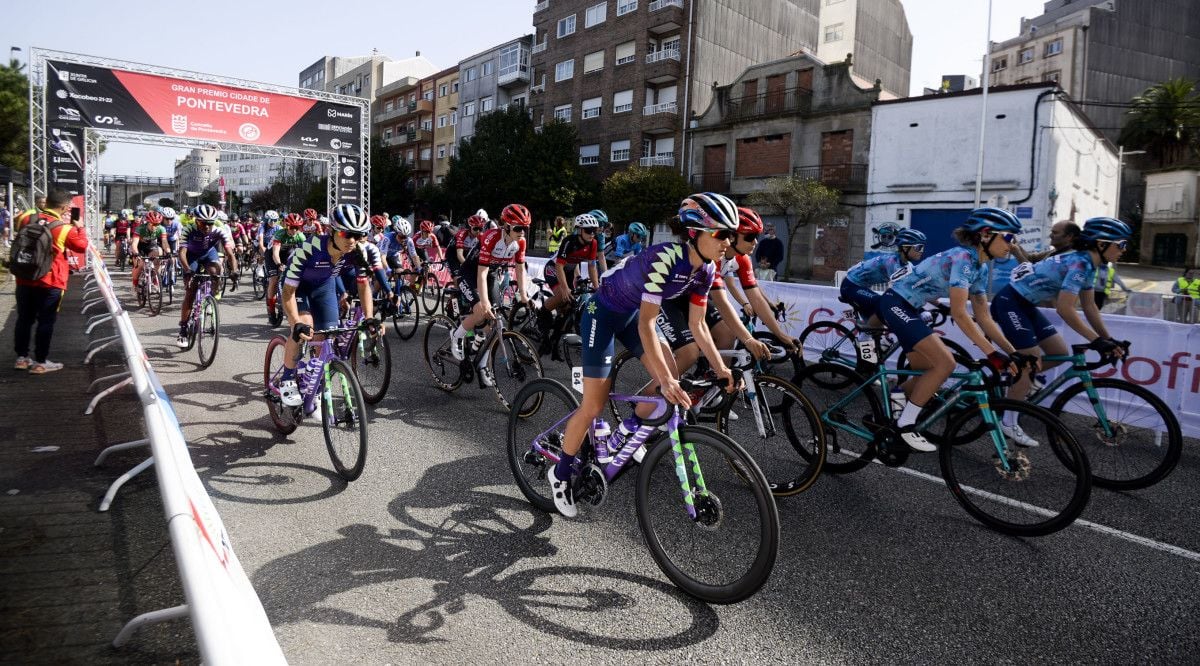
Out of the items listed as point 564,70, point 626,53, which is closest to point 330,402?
point 626,53

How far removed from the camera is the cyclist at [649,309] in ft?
11.3

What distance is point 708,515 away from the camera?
11.0ft

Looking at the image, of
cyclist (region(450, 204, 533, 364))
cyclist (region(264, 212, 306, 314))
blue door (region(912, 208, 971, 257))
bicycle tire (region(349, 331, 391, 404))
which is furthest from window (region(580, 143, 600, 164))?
bicycle tire (region(349, 331, 391, 404))

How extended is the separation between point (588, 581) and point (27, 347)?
804cm

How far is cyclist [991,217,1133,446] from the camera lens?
5672 millimetres

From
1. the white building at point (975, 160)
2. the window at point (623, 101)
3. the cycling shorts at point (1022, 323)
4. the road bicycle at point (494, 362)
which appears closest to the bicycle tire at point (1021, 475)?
the cycling shorts at point (1022, 323)

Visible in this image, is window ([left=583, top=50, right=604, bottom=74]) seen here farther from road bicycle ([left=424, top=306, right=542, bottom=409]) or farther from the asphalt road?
the asphalt road

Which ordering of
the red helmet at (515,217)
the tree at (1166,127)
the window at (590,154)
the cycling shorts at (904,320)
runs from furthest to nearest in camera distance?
the tree at (1166,127) < the window at (590,154) < the red helmet at (515,217) < the cycling shorts at (904,320)

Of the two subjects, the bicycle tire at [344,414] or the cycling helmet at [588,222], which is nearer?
the bicycle tire at [344,414]

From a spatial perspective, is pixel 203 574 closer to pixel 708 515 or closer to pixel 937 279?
pixel 708 515

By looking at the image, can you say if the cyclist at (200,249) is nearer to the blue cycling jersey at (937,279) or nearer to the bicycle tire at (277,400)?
the bicycle tire at (277,400)

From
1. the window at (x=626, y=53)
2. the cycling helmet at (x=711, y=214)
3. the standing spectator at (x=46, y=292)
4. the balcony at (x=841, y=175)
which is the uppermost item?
the window at (x=626, y=53)

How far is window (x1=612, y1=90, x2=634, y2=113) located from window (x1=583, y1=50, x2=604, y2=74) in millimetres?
2572

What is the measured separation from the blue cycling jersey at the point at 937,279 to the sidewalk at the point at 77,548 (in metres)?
4.99
